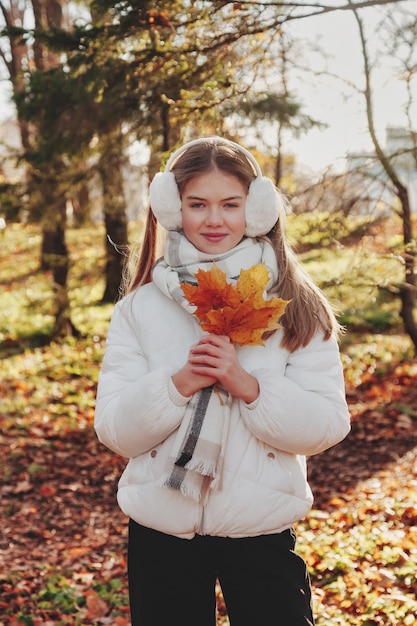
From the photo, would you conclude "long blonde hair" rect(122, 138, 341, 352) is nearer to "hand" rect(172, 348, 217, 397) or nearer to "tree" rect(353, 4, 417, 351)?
"hand" rect(172, 348, 217, 397)

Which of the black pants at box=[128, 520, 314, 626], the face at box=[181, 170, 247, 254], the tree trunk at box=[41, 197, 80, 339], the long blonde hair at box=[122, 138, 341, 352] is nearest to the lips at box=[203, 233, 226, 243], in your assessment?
the face at box=[181, 170, 247, 254]

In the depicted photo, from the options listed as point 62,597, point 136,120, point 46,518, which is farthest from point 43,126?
point 62,597

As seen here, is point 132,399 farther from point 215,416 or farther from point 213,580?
point 213,580

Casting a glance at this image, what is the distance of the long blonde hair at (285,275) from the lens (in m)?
2.15

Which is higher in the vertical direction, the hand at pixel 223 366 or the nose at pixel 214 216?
the nose at pixel 214 216

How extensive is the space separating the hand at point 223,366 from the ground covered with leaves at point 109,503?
1.97 metres

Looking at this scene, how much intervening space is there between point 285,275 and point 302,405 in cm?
49

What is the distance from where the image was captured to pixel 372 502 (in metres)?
5.14

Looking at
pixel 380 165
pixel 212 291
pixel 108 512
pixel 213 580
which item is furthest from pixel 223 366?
pixel 380 165

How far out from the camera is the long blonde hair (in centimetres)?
215

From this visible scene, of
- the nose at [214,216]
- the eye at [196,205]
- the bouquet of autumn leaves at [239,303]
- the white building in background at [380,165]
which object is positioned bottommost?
the bouquet of autumn leaves at [239,303]

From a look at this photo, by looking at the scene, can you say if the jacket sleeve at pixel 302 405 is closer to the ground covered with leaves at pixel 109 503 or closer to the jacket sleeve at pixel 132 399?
the jacket sleeve at pixel 132 399

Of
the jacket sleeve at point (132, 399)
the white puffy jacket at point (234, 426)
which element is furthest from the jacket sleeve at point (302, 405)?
the jacket sleeve at point (132, 399)

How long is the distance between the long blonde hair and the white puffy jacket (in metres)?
0.05
